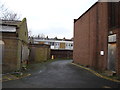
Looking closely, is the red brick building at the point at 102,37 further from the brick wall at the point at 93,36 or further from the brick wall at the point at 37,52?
the brick wall at the point at 37,52

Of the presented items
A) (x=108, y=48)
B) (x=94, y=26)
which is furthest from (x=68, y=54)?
(x=108, y=48)

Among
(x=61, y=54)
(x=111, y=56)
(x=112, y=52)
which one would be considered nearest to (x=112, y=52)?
(x=112, y=52)

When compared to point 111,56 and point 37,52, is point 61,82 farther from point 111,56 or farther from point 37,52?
point 37,52

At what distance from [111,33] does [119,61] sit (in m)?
3.28

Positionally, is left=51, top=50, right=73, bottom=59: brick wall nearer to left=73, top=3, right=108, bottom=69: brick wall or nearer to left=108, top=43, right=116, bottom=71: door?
left=73, top=3, right=108, bottom=69: brick wall

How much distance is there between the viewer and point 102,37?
1788cm

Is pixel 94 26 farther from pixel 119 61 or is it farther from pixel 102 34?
pixel 119 61

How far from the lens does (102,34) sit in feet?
58.6

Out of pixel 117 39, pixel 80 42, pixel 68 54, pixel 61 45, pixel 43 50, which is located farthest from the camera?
pixel 61 45

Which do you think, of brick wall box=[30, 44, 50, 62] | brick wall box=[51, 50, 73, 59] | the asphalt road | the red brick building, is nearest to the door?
the red brick building

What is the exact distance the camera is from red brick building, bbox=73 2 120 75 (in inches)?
605

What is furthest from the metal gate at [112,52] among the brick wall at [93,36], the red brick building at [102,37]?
the brick wall at [93,36]

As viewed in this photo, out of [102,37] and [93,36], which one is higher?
[93,36]

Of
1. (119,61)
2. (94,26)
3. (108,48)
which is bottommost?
(119,61)
